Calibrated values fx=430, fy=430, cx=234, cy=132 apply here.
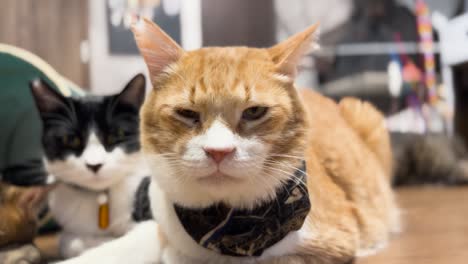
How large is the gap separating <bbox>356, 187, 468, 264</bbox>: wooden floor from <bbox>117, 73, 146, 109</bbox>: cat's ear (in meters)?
0.80

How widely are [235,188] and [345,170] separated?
1.83 feet

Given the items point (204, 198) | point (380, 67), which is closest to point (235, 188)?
point (204, 198)

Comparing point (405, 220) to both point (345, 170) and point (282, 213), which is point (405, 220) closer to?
point (345, 170)

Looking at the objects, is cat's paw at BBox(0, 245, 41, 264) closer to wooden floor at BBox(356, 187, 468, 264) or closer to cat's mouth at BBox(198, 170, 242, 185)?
cat's mouth at BBox(198, 170, 242, 185)

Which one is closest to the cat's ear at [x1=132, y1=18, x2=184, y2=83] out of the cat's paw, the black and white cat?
the black and white cat

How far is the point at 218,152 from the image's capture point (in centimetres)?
77

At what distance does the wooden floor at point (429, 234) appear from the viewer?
1158 millimetres

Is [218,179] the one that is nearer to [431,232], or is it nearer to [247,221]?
[247,221]

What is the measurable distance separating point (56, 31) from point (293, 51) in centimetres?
181

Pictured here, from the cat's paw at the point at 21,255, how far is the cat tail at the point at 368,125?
112 centimetres

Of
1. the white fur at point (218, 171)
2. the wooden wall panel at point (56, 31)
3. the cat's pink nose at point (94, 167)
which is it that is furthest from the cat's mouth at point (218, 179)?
the wooden wall panel at point (56, 31)

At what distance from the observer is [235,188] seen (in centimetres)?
85

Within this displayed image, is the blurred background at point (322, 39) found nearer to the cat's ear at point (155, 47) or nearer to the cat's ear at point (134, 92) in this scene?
the cat's ear at point (134, 92)

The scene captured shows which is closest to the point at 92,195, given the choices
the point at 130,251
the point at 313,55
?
the point at 130,251
